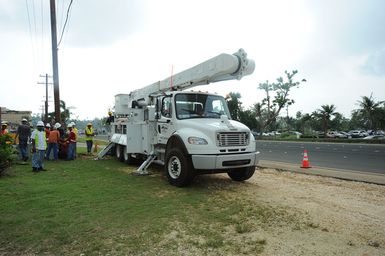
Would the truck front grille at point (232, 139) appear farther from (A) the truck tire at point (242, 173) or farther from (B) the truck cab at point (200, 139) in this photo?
(A) the truck tire at point (242, 173)

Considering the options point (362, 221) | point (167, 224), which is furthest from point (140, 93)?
point (362, 221)

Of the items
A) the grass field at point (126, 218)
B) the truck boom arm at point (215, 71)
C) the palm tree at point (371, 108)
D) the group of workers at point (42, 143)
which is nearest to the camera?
the grass field at point (126, 218)

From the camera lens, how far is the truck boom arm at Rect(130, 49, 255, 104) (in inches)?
326

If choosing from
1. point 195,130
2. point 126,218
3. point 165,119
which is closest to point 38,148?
point 165,119

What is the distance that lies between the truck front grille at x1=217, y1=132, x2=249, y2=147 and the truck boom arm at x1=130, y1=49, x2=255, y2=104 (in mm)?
1579

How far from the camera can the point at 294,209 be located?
6.11 m

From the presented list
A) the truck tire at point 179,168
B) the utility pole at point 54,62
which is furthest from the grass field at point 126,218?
the utility pole at point 54,62

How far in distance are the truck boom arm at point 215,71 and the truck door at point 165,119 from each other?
0.92m

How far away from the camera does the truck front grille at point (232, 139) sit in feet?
25.2

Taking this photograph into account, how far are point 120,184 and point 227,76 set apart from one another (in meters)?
4.05

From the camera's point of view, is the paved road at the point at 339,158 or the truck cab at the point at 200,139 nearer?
the truck cab at the point at 200,139

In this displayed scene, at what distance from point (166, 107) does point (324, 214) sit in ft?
16.6

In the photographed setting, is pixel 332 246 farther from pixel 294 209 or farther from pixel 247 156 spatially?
pixel 247 156

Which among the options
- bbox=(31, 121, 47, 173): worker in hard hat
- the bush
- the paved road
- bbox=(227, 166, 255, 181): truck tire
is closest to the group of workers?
bbox=(31, 121, 47, 173): worker in hard hat
